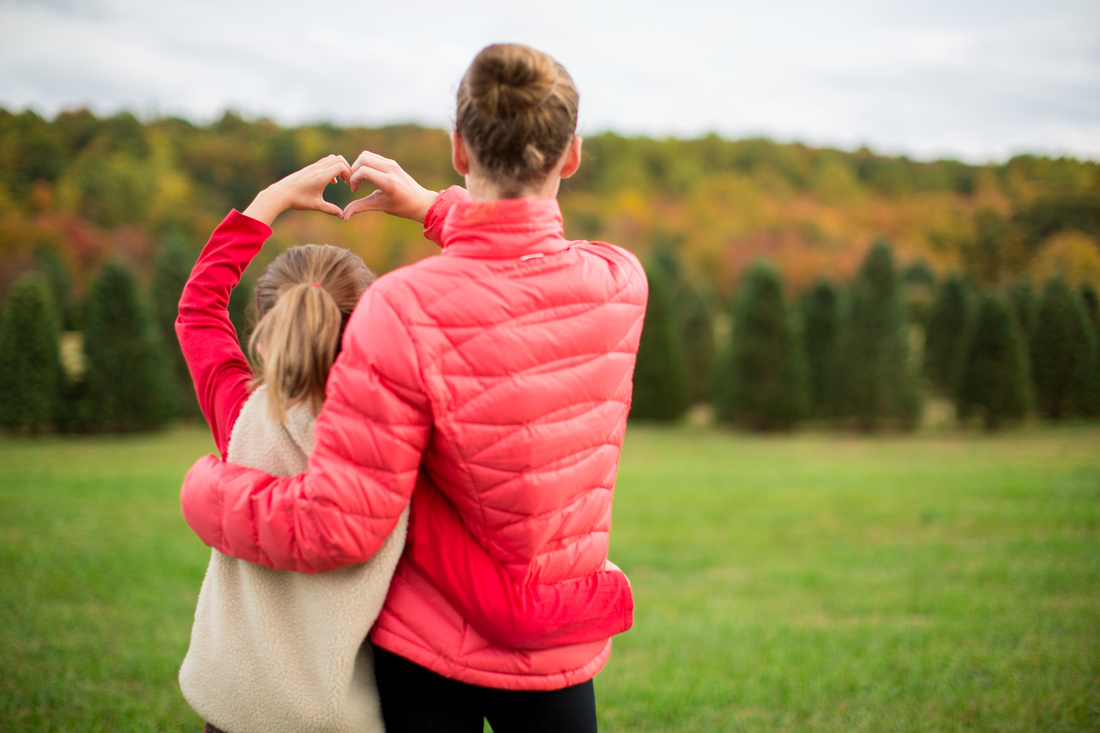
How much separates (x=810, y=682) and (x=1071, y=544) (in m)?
4.63

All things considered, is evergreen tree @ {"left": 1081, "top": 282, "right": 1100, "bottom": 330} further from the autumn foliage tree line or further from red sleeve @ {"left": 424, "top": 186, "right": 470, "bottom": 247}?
red sleeve @ {"left": 424, "top": 186, "right": 470, "bottom": 247}

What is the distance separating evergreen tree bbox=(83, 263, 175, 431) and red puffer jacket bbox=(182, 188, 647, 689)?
757 inches

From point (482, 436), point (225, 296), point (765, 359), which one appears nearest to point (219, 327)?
point (225, 296)

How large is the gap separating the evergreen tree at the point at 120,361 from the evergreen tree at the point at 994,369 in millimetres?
19630

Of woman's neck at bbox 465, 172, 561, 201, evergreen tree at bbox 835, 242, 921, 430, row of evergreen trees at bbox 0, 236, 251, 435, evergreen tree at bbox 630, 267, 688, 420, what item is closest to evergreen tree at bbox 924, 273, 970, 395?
evergreen tree at bbox 835, 242, 921, 430

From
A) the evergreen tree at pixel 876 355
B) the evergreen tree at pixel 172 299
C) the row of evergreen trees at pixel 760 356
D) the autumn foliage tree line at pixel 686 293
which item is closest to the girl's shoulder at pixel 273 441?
the autumn foliage tree line at pixel 686 293

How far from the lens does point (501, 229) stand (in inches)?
51.2

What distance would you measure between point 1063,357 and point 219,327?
44.4 feet

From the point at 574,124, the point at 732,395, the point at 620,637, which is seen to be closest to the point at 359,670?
the point at 574,124

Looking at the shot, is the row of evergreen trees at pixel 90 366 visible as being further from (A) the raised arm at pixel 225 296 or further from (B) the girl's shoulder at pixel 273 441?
(B) the girl's shoulder at pixel 273 441

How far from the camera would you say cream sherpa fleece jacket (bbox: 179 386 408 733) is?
4.39 ft

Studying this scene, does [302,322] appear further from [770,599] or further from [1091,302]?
[1091,302]

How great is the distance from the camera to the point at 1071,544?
22.4ft

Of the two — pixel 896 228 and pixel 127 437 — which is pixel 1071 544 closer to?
pixel 127 437
